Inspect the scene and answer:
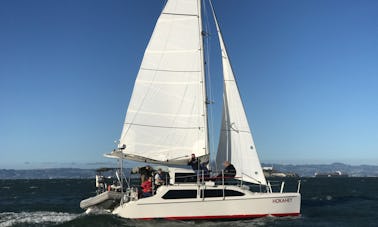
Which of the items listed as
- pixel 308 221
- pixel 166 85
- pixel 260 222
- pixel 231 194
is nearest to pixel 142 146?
pixel 166 85

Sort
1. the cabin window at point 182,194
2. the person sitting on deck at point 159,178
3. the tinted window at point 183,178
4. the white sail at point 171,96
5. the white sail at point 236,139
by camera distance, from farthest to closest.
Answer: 1. the white sail at point 236,139
2. the white sail at point 171,96
3. the person sitting on deck at point 159,178
4. the tinted window at point 183,178
5. the cabin window at point 182,194

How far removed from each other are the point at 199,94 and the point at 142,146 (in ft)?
13.1

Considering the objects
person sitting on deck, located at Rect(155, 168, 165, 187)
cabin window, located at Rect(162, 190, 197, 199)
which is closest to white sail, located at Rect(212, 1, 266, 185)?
cabin window, located at Rect(162, 190, 197, 199)

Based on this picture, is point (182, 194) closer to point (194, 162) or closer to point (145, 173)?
point (194, 162)

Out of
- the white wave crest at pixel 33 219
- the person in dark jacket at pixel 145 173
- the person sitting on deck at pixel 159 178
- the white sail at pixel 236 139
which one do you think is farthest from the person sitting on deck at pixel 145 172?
the white wave crest at pixel 33 219

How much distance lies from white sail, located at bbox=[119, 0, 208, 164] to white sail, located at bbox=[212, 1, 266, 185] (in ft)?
5.23

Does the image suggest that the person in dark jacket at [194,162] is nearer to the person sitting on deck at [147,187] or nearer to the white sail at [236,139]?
the white sail at [236,139]

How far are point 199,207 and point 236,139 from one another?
14.5 feet

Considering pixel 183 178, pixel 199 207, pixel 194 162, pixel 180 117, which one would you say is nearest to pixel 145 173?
pixel 183 178

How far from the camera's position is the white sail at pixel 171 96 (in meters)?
23.2

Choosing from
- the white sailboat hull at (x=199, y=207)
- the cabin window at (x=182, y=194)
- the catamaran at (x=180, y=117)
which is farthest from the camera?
the catamaran at (x=180, y=117)

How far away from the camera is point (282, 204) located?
22250 millimetres

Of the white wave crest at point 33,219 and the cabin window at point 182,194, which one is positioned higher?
the cabin window at point 182,194

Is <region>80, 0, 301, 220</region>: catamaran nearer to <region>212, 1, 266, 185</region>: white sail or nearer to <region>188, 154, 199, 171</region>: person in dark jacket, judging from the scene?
<region>212, 1, 266, 185</region>: white sail
